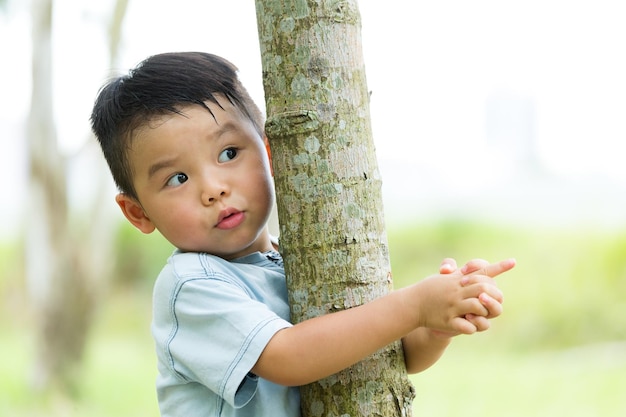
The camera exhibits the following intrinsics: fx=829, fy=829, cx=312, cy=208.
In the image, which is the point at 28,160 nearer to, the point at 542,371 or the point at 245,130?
the point at 542,371

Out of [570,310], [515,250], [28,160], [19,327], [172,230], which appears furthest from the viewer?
[19,327]

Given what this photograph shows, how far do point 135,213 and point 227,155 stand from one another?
269 mm

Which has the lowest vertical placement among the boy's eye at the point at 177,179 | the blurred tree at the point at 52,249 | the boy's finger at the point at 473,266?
the blurred tree at the point at 52,249

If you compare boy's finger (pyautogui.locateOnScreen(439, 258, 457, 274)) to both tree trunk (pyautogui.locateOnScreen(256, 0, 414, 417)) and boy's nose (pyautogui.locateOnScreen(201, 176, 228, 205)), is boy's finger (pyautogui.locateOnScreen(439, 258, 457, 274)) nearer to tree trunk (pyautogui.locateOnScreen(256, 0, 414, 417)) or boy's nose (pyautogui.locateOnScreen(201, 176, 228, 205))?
tree trunk (pyautogui.locateOnScreen(256, 0, 414, 417))

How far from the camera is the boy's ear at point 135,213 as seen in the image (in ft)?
5.50

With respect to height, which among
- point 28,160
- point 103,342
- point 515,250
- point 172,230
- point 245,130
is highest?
point 245,130

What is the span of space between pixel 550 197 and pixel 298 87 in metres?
8.35

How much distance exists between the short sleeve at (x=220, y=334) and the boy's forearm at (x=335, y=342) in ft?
0.10

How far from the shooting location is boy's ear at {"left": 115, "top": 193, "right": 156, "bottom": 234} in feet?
5.50

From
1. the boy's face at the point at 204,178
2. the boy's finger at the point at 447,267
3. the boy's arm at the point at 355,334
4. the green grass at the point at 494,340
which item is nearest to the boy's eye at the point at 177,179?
the boy's face at the point at 204,178

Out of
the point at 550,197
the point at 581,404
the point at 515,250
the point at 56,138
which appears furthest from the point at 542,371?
the point at 56,138

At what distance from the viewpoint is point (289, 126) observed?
4.75 feet

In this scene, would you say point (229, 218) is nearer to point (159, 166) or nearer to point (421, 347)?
point (159, 166)

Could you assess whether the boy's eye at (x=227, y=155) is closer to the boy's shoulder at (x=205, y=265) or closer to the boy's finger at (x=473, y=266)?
the boy's shoulder at (x=205, y=265)
